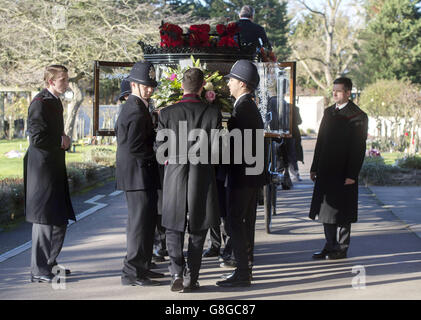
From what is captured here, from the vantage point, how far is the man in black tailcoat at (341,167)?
735 centimetres

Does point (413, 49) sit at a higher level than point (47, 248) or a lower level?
higher

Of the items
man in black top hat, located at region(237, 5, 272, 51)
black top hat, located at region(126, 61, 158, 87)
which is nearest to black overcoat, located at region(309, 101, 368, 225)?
man in black top hat, located at region(237, 5, 272, 51)

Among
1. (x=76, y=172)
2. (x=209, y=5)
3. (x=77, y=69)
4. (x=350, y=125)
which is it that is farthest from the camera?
(x=209, y=5)

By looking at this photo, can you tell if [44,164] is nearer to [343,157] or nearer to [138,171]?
[138,171]

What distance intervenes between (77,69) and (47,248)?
1653cm

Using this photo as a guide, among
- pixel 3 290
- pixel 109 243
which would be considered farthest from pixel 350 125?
pixel 3 290

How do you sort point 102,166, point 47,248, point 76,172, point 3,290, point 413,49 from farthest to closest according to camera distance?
point 413,49 → point 102,166 → point 76,172 → point 47,248 → point 3,290

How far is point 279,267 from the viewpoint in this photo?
6.85m

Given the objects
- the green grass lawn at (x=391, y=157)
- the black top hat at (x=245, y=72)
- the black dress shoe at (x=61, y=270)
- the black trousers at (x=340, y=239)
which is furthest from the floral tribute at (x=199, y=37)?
the green grass lawn at (x=391, y=157)

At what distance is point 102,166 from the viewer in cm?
1507

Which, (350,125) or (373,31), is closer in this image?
(350,125)
